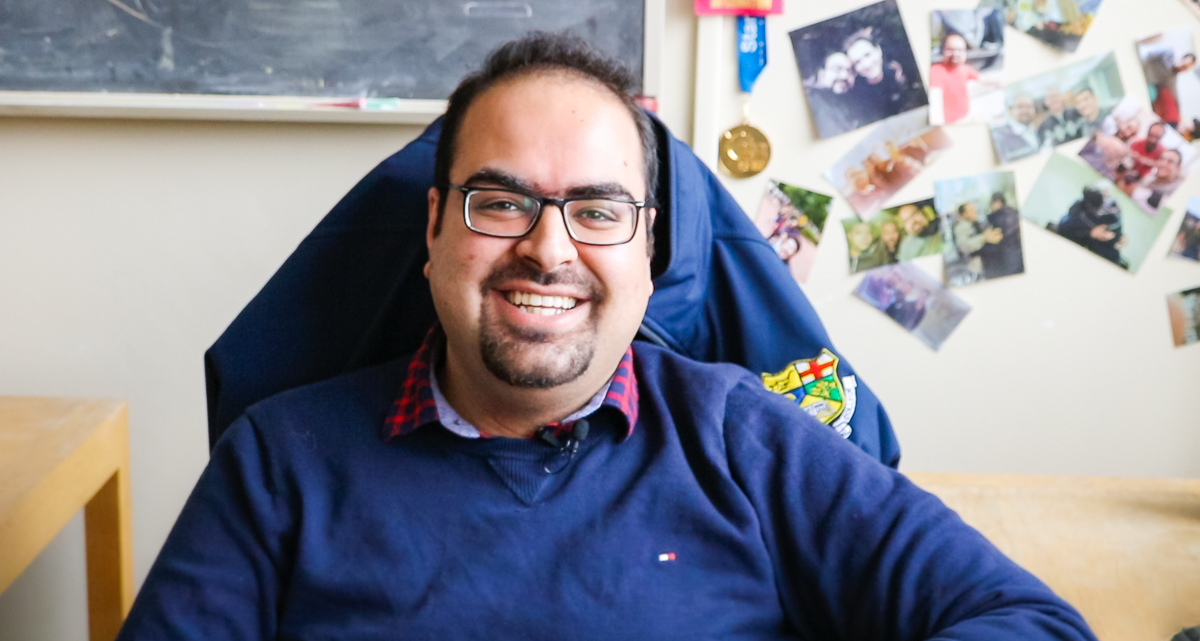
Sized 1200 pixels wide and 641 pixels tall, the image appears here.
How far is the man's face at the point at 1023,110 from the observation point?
165 cm

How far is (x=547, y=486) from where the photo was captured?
98 cm

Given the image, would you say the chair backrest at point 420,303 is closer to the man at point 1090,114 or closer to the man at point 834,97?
the man at point 834,97

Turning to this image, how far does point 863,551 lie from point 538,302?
44 cm

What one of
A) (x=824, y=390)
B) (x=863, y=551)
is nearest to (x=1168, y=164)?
(x=824, y=390)

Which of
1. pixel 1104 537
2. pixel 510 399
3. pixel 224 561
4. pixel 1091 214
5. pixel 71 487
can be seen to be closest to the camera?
pixel 224 561

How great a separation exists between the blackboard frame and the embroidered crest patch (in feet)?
2.27

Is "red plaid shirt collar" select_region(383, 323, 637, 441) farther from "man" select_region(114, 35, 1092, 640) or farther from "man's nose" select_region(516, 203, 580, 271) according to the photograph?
"man's nose" select_region(516, 203, 580, 271)

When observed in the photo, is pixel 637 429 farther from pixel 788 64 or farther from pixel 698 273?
pixel 788 64

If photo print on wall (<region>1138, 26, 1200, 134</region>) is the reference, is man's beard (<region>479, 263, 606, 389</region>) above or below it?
below

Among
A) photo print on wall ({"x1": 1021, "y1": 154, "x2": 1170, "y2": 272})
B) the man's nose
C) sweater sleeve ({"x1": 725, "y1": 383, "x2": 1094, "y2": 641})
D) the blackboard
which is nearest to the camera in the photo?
sweater sleeve ({"x1": 725, "y1": 383, "x2": 1094, "y2": 641})

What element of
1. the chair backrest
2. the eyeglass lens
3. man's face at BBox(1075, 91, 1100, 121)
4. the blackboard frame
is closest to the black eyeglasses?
the eyeglass lens

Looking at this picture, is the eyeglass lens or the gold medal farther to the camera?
the gold medal

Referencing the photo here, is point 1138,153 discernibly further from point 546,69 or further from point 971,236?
point 546,69

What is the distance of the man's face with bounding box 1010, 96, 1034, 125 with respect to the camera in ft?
5.40
